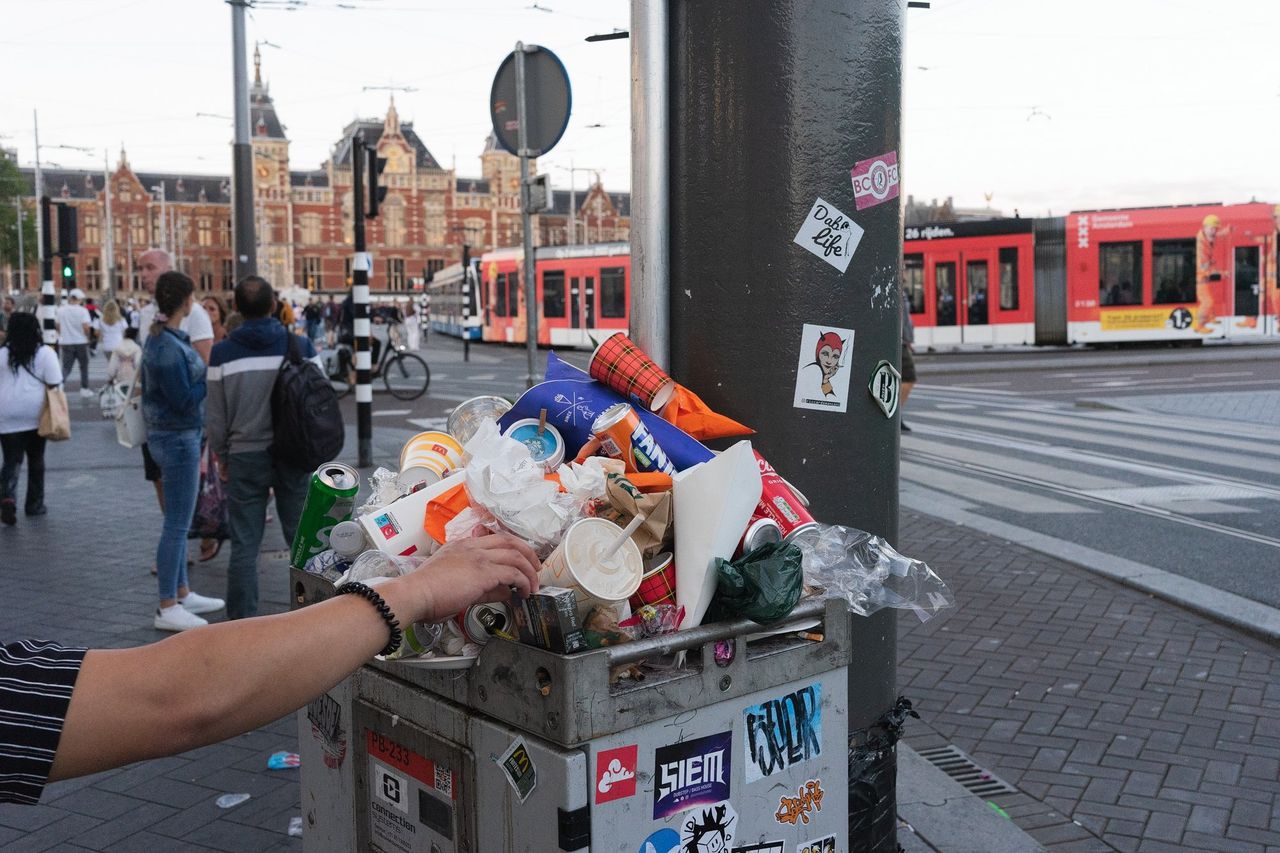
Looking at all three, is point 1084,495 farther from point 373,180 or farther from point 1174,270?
point 1174,270

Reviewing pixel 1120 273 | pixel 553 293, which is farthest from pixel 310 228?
pixel 1120 273

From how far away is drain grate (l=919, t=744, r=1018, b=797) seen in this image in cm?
375

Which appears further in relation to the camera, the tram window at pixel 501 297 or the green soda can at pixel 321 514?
the tram window at pixel 501 297

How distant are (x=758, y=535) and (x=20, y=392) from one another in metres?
8.02

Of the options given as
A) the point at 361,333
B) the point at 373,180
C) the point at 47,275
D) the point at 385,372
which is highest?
the point at 373,180

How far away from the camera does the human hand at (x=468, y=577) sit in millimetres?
1629

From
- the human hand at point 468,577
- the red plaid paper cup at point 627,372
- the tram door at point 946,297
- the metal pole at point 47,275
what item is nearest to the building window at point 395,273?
the tram door at point 946,297

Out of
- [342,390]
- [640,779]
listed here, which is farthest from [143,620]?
[342,390]

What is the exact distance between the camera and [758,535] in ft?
6.79

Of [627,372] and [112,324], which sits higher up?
[112,324]

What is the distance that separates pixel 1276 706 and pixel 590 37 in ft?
11.8

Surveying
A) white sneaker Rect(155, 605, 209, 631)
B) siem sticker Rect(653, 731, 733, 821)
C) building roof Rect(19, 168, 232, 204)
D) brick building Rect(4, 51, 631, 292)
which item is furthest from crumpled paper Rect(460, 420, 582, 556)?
building roof Rect(19, 168, 232, 204)

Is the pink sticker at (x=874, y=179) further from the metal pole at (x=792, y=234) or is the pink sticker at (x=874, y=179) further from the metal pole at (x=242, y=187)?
the metal pole at (x=242, y=187)

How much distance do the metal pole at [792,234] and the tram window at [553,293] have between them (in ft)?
102
